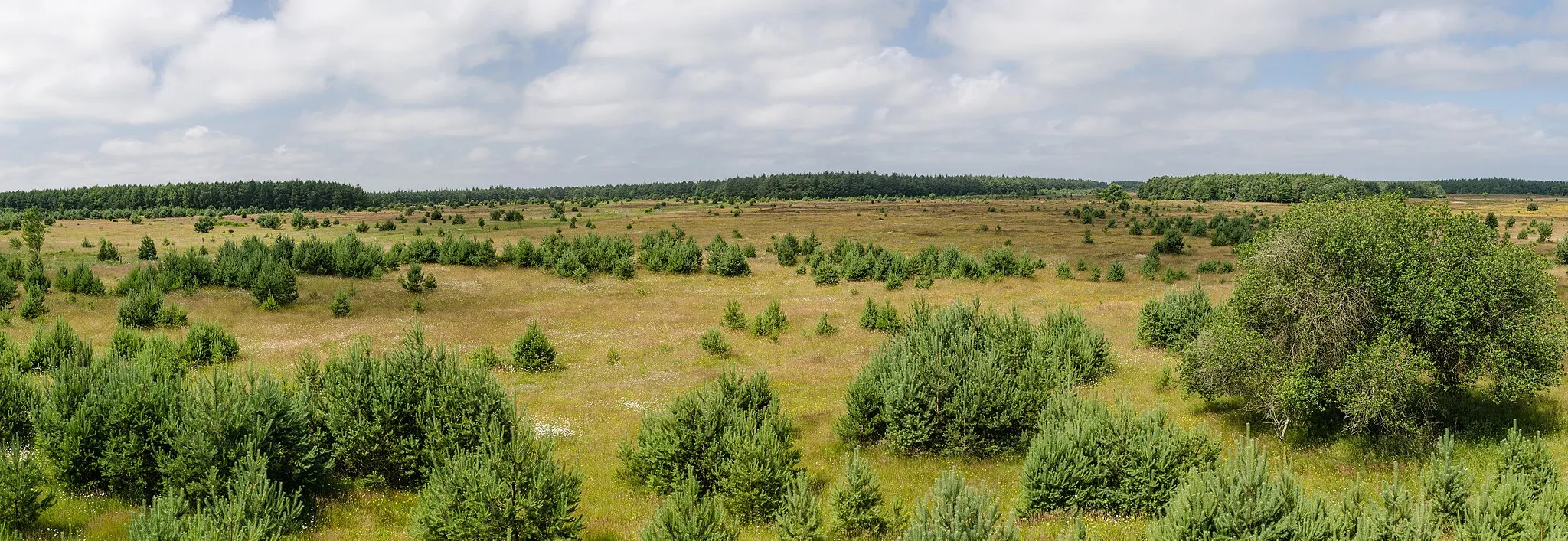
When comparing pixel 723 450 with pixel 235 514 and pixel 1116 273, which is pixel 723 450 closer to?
pixel 235 514

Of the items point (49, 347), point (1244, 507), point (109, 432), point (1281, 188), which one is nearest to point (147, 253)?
point (49, 347)

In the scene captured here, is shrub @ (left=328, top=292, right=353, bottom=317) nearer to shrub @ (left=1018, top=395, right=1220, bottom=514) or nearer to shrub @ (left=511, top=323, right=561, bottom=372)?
shrub @ (left=511, top=323, right=561, bottom=372)

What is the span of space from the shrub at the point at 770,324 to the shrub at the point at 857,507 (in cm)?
2277

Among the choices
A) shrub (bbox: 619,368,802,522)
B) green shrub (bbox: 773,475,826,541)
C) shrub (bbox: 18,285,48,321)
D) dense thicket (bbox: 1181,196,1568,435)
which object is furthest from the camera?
shrub (bbox: 18,285,48,321)

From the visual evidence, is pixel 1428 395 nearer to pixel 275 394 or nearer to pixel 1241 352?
pixel 1241 352

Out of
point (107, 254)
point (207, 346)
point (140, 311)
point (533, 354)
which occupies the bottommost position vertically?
point (533, 354)

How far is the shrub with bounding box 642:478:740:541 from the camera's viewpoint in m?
10.6

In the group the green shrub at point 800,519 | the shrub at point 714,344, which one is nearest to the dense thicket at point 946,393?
the green shrub at point 800,519

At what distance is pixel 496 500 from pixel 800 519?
188 inches

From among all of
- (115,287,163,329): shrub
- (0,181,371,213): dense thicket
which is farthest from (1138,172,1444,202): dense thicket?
(0,181,371,213): dense thicket

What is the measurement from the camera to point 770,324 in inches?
1462

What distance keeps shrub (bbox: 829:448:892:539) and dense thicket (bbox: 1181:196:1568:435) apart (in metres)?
10.9

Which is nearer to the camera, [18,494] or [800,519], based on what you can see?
[18,494]

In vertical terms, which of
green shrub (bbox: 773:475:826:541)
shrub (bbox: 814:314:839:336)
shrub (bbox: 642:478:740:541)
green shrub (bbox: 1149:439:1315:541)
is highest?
green shrub (bbox: 1149:439:1315:541)
